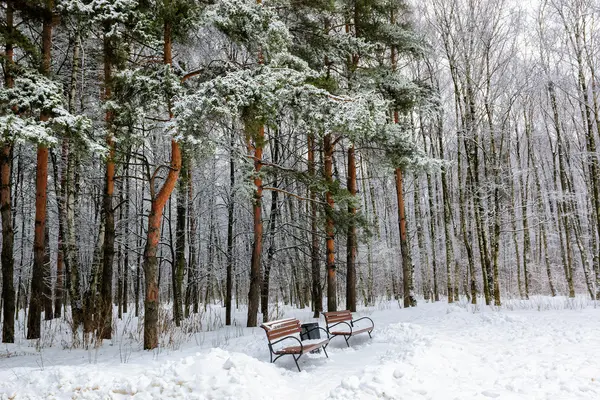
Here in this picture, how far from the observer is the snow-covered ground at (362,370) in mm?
4484

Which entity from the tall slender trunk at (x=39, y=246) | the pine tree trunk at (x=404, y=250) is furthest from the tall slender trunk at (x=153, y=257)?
the pine tree trunk at (x=404, y=250)

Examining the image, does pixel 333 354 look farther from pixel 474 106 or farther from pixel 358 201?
pixel 474 106

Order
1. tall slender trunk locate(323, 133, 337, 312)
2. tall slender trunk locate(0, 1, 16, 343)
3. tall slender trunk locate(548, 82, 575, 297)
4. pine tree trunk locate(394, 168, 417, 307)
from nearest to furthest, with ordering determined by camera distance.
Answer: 1. tall slender trunk locate(0, 1, 16, 343)
2. tall slender trunk locate(323, 133, 337, 312)
3. pine tree trunk locate(394, 168, 417, 307)
4. tall slender trunk locate(548, 82, 575, 297)

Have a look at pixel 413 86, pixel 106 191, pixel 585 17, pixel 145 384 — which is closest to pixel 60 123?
pixel 106 191

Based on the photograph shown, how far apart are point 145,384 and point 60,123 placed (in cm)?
465

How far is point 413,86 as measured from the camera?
1197cm

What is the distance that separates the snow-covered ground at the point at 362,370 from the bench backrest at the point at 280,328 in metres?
0.47

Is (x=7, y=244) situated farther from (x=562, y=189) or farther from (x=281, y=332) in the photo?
(x=562, y=189)

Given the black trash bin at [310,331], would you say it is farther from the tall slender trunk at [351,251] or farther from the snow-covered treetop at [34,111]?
the snow-covered treetop at [34,111]

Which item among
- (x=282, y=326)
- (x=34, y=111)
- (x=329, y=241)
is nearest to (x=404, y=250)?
(x=329, y=241)

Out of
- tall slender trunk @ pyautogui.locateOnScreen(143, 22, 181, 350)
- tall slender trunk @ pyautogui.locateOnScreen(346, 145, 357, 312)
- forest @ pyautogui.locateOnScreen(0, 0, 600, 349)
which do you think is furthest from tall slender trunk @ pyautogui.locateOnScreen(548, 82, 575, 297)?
tall slender trunk @ pyautogui.locateOnScreen(143, 22, 181, 350)

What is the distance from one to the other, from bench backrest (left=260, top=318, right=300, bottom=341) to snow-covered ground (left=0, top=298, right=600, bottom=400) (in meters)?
0.47

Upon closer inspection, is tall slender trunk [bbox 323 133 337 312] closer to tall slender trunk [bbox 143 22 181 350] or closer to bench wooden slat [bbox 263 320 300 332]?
bench wooden slat [bbox 263 320 300 332]

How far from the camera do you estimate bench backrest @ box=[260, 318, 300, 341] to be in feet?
20.5
